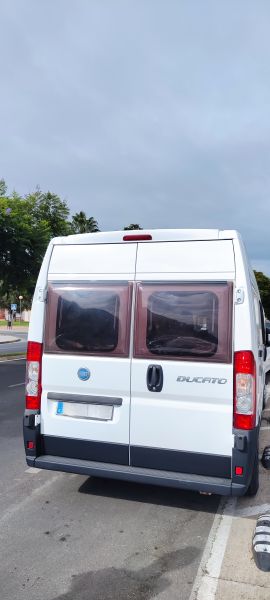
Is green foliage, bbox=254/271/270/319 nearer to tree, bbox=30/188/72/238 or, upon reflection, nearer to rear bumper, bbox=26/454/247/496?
tree, bbox=30/188/72/238

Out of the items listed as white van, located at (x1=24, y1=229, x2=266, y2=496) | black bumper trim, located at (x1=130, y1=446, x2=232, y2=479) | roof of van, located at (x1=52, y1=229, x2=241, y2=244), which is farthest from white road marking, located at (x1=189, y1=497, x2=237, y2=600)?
roof of van, located at (x1=52, y1=229, x2=241, y2=244)

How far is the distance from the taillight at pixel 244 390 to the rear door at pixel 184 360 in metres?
0.05

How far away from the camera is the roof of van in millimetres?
4047

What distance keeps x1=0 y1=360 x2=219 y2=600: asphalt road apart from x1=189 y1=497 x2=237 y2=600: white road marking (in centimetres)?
6

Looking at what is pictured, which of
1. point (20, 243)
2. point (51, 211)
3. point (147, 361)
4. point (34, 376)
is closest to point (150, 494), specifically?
point (147, 361)

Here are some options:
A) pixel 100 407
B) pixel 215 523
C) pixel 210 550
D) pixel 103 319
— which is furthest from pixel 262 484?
pixel 103 319

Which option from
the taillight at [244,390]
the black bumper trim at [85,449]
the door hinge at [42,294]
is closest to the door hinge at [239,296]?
the taillight at [244,390]

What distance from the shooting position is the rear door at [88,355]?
4.15 metres

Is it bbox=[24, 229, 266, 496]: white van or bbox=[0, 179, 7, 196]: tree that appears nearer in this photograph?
bbox=[24, 229, 266, 496]: white van

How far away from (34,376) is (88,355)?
22.5 inches

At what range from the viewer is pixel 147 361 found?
4062 mm

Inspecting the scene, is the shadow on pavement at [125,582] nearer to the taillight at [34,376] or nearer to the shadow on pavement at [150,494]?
the shadow on pavement at [150,494]

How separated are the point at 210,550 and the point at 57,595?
119 cm

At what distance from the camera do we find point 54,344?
4.41 meters
